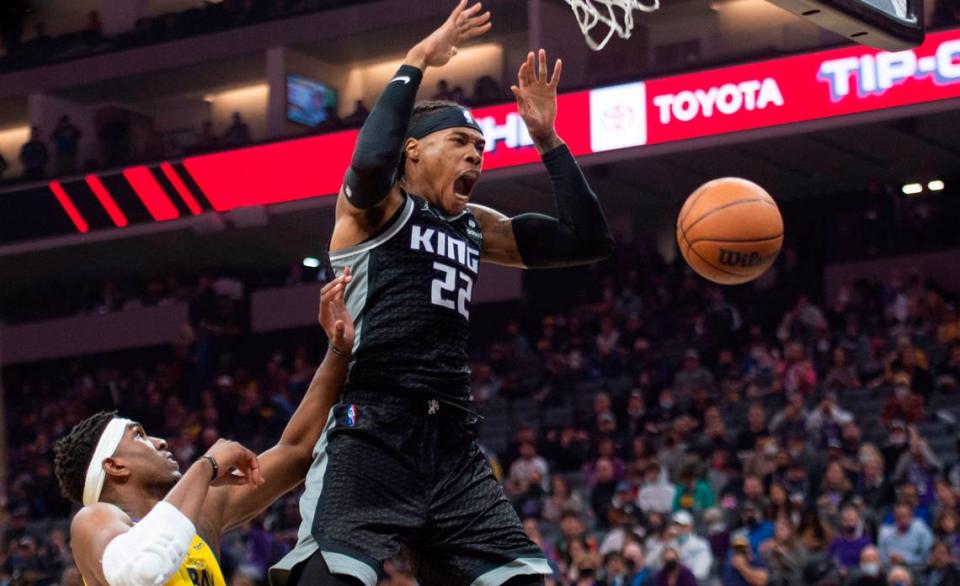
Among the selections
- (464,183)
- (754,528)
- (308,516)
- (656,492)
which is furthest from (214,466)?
(656,492)

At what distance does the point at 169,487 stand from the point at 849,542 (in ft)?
25.6

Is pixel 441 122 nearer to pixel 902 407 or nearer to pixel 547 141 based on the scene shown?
pixel 547 141

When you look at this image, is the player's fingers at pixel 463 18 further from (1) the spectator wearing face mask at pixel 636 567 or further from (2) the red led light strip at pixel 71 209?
(2) the red led light strip at pixel 71 209

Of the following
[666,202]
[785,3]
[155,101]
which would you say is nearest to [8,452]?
[155,101]

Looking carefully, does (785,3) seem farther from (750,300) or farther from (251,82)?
(251,82)

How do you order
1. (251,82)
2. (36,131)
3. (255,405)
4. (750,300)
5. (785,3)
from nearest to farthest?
(785,3), (750,300), (255,405), (36,131), (251,82)

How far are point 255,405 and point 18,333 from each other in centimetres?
843

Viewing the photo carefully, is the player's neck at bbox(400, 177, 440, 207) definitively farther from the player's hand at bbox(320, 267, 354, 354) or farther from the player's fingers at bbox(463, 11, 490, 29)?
the player's fingers at bbox(463, 11, 490, 29)

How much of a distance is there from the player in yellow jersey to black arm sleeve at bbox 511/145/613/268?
2.61ft

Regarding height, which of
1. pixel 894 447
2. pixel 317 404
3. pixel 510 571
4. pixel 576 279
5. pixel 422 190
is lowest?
pixel 894 447

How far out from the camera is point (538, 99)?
484 centimetres

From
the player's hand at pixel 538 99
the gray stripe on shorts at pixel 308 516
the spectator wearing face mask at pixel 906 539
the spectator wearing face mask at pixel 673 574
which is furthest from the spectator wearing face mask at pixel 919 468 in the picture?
the gray stripe on shorts at pixel 308 516

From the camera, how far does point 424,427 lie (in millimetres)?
4336

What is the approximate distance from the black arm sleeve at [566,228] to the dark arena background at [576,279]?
20.9ft
